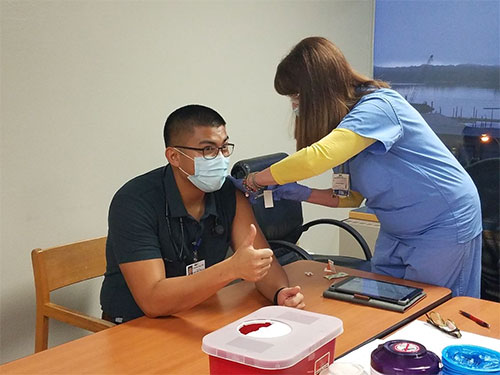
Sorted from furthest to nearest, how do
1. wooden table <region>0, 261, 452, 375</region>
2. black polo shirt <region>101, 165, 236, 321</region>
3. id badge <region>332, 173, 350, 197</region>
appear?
id badge <region>332, 173, 350, 197</region> < black polo shirt <region>101, 165, 236, 321</region> < wooden table <region>0, 261, 452, 375</region>

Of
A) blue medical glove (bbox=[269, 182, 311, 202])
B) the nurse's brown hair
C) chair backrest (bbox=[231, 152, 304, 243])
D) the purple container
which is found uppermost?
the nurse's brown hair

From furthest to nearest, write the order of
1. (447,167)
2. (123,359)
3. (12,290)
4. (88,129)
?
A: (88,129), (12,290), (447,167), (123,359)

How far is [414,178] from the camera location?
1939 millimetres

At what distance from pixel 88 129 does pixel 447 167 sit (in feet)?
5.05

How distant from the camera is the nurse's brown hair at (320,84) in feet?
6.54

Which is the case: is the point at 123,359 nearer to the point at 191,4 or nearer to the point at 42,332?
the point at 42,332

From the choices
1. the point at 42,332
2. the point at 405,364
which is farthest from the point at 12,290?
the point at 405,364

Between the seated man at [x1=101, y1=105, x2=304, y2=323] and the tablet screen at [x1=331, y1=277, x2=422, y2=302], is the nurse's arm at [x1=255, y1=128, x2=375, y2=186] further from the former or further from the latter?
the tablet screen at [x1=331, y1=277, x2=422, y2=302]

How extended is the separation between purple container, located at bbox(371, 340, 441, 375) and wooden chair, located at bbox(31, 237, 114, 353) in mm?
1120

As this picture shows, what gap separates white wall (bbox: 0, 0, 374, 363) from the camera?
218cm

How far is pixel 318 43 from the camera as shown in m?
2.03

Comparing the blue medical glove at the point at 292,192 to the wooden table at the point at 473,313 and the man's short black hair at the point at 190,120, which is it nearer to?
the man's short black hair at the point at 190,120

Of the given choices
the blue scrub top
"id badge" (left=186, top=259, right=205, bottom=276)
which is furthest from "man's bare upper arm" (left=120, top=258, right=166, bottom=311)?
the blue scrub top

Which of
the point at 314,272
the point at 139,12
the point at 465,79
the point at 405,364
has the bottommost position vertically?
the point at 314,272
